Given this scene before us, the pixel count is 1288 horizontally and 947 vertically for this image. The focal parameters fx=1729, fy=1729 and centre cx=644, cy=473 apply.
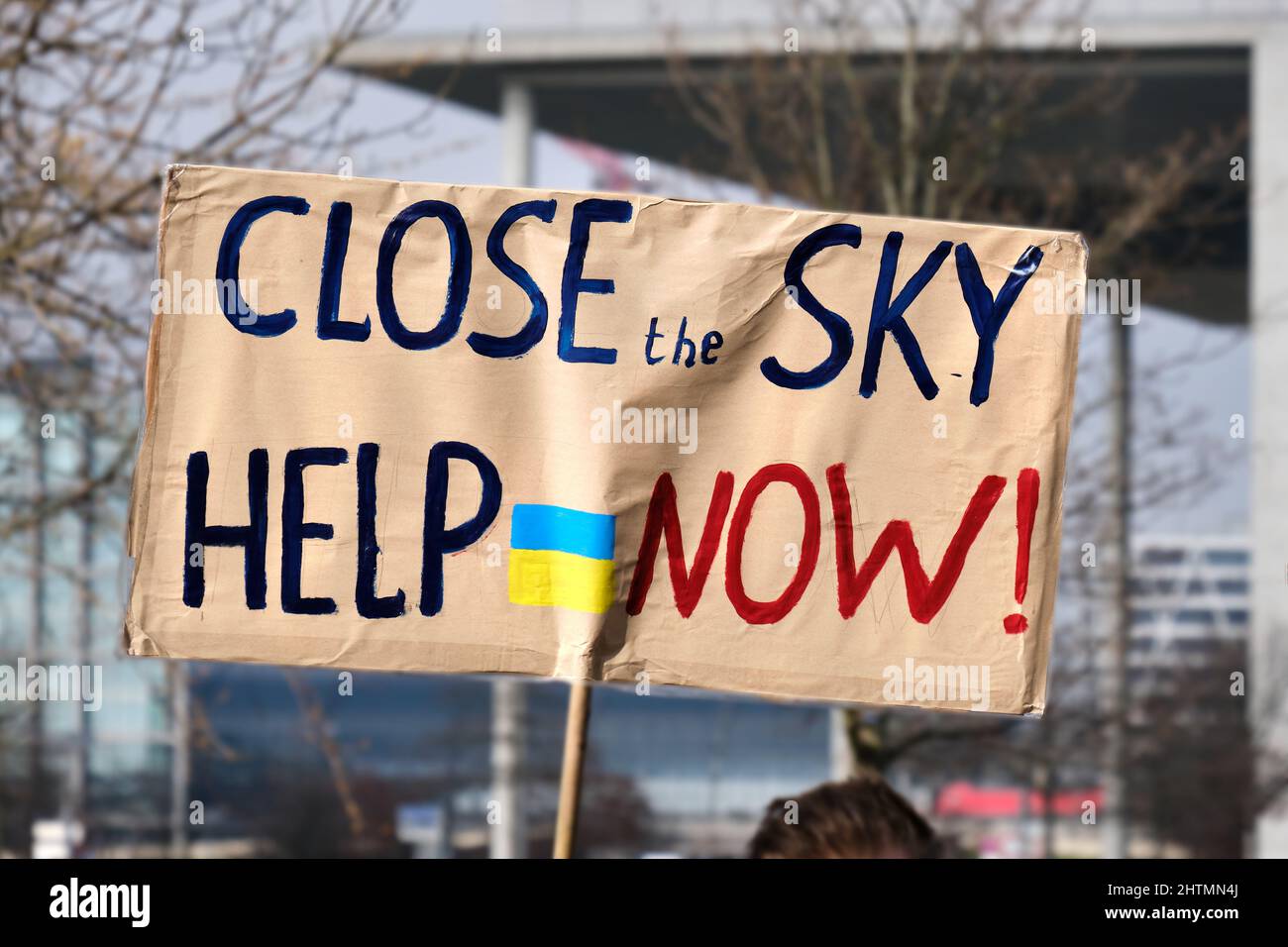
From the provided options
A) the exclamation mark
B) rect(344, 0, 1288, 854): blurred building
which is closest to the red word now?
the exclamation mark

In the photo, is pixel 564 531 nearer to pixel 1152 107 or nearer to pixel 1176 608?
pixel 1176 608

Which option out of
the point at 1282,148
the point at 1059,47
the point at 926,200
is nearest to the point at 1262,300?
the point at 1282,148

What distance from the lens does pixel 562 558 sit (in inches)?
138

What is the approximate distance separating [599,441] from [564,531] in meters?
0.20

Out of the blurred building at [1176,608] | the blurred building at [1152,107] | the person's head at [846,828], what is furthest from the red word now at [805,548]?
the blurred building at [1152,107]

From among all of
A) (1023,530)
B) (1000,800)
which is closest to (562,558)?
(1023,530)

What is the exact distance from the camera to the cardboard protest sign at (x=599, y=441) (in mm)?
3467

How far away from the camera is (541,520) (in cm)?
352

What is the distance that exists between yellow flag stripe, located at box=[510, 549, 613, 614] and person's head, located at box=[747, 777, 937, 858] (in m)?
0.57

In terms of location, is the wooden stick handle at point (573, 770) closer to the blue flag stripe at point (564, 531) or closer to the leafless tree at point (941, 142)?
the blue flag stripe at point (564, 531)

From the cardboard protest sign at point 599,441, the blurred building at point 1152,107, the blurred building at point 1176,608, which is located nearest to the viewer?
the cardboard protest sign at point 599,441

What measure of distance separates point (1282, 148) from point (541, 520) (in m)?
16.2
